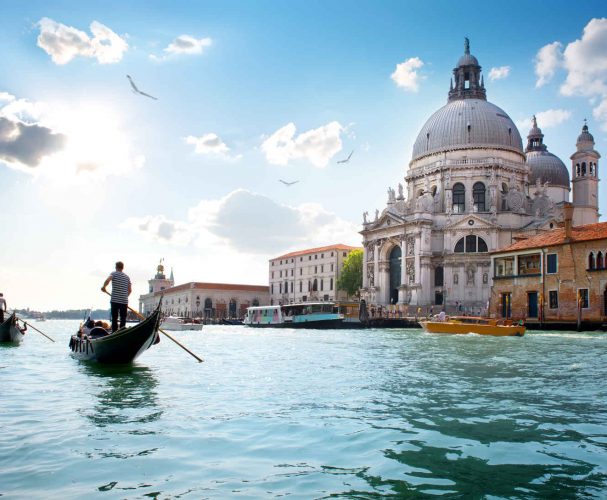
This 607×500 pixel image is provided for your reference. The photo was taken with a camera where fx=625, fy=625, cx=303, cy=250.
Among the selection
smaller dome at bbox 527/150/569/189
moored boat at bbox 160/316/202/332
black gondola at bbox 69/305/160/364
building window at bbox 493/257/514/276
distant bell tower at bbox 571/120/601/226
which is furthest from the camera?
smaller dome at bbox 527/150/569/189

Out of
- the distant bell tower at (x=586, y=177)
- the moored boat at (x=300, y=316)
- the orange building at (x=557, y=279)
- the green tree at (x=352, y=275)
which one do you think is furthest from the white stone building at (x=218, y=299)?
the orange building at (x=557, y=279)

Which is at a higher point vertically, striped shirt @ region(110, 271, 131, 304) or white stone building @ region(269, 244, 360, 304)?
white stone building @ region(269, 244, 360, 304)

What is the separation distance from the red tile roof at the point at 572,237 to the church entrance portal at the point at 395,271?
18.8 metres

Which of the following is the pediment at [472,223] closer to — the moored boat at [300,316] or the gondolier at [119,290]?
the moored boat at [300,316]

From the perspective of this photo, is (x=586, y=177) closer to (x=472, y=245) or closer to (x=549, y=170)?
(x=549, y=170)

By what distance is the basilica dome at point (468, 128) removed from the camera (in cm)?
5441

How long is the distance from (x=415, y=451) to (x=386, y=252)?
50.8 m

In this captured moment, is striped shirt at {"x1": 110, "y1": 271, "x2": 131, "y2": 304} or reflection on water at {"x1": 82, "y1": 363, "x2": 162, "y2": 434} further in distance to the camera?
striped shirt at {"x1": 110, "y1": 271, "x2": 131, "y2": 304}

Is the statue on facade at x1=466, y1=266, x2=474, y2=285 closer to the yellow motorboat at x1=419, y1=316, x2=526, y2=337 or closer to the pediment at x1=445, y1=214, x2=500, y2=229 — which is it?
the pediment at x1=445, y1=214, x2=500, y2=229

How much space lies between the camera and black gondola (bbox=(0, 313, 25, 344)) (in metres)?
20.9

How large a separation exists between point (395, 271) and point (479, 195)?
31.8ft

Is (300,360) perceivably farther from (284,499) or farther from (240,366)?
(284,499)

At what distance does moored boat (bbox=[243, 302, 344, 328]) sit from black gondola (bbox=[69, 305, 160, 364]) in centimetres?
2879

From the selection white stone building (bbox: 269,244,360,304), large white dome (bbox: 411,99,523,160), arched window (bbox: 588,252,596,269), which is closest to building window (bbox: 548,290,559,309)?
arched window (bbox: 588,252,596,269)
